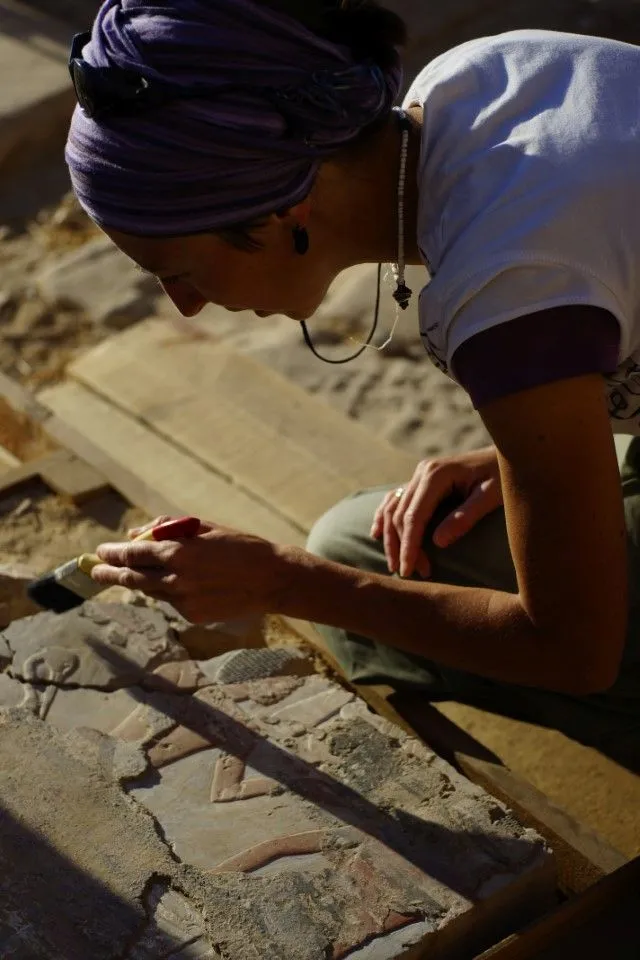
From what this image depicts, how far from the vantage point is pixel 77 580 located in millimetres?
2355

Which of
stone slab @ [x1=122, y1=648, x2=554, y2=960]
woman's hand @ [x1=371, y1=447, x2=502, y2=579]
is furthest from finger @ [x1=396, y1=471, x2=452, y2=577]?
stone slab @ [x1=122, y1=648, x2=554, y2=960]

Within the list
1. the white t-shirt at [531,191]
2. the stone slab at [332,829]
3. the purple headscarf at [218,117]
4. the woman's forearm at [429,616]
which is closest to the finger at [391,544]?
the stone slab at [332,829]

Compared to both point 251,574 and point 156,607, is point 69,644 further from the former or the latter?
point 251,574

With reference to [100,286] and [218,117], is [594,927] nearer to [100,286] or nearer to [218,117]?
Answer: [218,117]

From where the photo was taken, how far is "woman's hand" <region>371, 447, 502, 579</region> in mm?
2434

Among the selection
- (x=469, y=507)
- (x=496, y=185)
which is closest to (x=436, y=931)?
(x=469, y=507)

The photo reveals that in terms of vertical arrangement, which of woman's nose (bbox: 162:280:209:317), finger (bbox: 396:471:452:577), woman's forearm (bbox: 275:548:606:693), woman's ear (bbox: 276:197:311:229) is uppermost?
woman's ear (bbox: 276:197:311:229)

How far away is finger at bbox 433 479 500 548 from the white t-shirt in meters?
0.55

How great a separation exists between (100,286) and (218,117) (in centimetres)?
311

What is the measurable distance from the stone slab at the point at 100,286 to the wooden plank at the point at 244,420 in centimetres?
22

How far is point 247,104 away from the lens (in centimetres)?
167

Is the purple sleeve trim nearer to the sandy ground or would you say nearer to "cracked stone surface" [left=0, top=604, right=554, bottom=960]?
"cracked stone surface" [left=0, top=604, right=554, bottom=960]

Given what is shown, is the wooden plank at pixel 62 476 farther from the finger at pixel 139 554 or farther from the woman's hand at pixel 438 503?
the finger at pixel 139 554

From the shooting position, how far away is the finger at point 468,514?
242 centimetres
